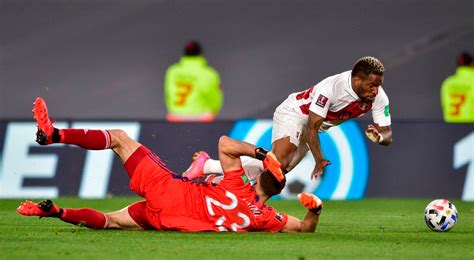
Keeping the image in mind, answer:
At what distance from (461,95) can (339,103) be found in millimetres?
10459

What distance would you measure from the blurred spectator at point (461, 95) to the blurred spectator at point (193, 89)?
3.98m

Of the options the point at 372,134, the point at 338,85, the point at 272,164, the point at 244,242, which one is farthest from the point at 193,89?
the point at 244,242

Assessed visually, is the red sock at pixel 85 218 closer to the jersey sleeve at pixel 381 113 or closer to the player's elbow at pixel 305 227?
the player's elbow at pixel 305 227

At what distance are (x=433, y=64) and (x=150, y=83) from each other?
18.0 ft

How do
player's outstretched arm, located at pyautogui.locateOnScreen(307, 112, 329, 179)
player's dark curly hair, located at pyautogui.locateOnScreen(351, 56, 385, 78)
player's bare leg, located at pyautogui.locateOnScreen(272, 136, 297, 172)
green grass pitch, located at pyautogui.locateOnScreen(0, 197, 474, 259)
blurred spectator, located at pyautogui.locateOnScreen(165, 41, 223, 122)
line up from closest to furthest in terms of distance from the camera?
green grass pitch, located at pyautogui.locateOnScreen(0, 197, 474, 259) → player's outstretched arm, located at pyautogui.locateOnScreen(307, 112, 329, 179) → player's dark curly hair, located at pyautogui.locateOnScreen(351, 56, 385, 78) → player's bare leg, located at pyautogui.locateOnScreen(272, 136, 297, 172) → blurred spectator, located at pyautogui.locateOnScreen(165, 41, 223, 122)

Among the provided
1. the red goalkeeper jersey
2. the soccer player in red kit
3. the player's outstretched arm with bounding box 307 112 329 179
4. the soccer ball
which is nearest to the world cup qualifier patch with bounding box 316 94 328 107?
the player's outstretched arm with bounding box 307 112 329 179

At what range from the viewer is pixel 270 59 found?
25891 millimetres

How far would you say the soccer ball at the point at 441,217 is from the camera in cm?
1122

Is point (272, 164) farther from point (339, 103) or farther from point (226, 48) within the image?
point (226, 48)

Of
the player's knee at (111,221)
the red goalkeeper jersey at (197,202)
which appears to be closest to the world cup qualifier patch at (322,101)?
the red goalkeeper jersey at (197,202)

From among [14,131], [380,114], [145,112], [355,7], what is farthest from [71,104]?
[380,114]

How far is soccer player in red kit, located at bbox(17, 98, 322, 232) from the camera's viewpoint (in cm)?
1018

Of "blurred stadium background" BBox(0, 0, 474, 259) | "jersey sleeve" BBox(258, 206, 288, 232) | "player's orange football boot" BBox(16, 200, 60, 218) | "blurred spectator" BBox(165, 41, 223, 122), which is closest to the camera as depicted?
"player's orange football boot" BBox(16, 200, 60, 218)

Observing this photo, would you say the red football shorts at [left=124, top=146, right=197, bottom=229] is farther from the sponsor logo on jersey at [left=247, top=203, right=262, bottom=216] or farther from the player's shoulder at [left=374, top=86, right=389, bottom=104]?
the player's shoulder at [left=374, top=86, right=389, bottom=104]
